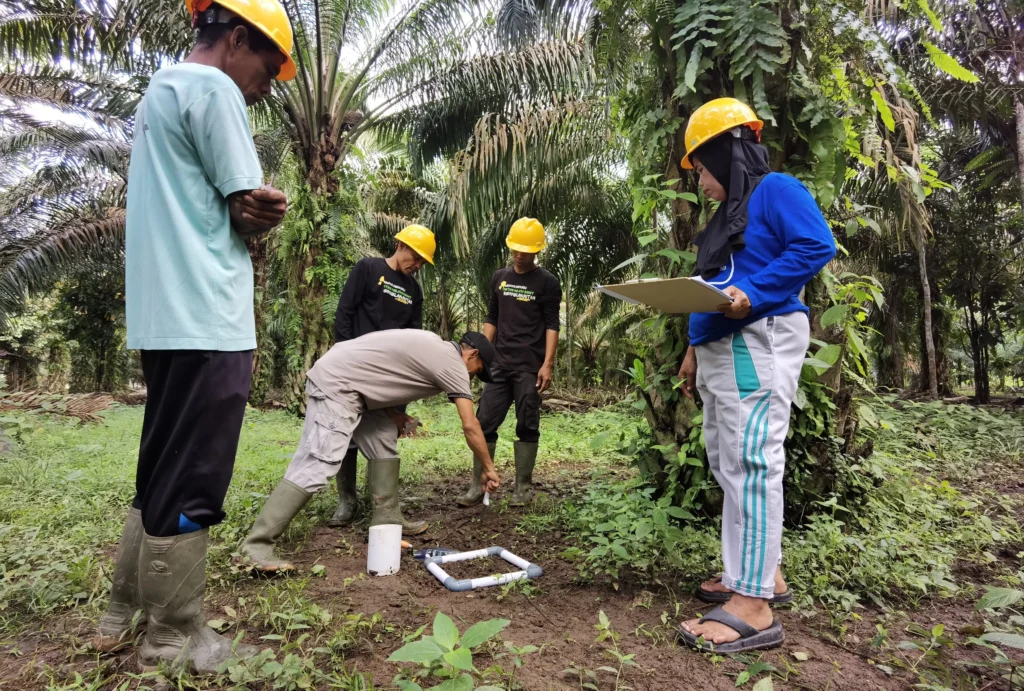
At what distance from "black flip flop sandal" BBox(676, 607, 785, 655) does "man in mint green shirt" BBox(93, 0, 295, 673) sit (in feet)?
4.86

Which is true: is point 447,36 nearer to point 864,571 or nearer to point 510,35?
point 510,35

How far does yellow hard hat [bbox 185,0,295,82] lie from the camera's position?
5.90 ft

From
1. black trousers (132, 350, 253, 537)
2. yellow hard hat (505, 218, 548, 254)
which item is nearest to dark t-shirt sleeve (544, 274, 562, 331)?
yellow hard hat (505, 218, 548, 254)

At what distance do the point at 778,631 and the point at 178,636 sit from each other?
6.32ft

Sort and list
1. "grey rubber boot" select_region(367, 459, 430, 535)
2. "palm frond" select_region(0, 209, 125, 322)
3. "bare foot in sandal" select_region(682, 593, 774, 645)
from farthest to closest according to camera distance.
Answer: "palm frond" select_region(0, 209, 125, 322) < "grey rubber boot" select_region(367, 459, 430, 535) < "bare foot in sandal" select_region(682, 593, 774, 645)

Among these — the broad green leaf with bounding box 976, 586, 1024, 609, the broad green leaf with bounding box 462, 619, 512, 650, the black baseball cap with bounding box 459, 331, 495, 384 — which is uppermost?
the black baseball cap with bounding box 459, 331, 495, 384

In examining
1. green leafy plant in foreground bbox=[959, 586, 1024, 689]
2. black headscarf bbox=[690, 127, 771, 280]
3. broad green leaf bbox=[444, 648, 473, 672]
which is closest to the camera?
broad green leaf bbox=[444, 648, 473, 672]

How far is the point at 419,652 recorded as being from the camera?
158 centimetres

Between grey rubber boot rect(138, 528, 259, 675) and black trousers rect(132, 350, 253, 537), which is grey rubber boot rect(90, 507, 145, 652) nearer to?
grey rubber boot rect(138, 528, 259, 675)

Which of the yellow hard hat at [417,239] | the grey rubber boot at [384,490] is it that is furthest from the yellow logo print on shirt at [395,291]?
the grey rubber boot at [384,490]

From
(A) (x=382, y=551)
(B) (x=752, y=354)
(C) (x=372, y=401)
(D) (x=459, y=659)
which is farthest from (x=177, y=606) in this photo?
(B) (x=752, y=354)

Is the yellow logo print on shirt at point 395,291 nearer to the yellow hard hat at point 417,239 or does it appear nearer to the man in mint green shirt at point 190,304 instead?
the yellow hard hat at point 417,239

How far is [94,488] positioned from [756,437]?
4.08 m

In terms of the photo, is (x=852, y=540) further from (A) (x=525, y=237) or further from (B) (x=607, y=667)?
(A) (x=525, y=237)
